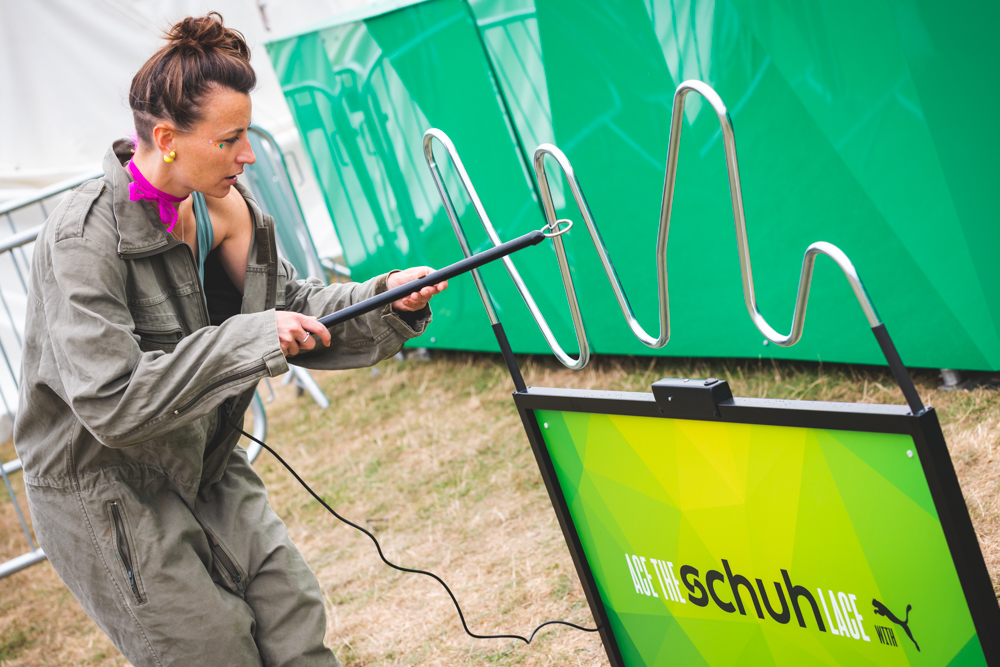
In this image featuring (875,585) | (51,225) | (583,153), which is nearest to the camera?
(875,585)

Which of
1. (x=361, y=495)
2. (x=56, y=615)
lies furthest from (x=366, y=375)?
(x=56, y=615)

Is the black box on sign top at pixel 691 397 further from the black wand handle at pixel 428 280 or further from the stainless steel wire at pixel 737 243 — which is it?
the black wand handle at pixel 428 280

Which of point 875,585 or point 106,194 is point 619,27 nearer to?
Result: point 106,194

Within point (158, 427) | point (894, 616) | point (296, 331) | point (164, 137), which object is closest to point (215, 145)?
point (164, 137)

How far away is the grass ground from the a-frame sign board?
0.64 metres

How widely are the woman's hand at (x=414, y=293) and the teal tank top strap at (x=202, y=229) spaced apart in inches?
17.7

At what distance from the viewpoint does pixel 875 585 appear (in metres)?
1.46

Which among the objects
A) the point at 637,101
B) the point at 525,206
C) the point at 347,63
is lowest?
the point at 525,206

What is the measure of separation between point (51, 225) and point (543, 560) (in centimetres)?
191

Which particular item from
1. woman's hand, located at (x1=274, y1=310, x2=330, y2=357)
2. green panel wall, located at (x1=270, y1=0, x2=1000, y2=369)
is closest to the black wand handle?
woman's hand, located at (x1=274, y1=310, x2=330, y2=357)

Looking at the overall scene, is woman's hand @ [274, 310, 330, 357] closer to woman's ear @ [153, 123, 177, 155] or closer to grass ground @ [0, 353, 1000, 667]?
woman's ear @ [153, 123, 177, 155]

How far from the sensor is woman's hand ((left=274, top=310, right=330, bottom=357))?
65.7 inches

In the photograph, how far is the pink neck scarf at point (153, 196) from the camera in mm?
1859

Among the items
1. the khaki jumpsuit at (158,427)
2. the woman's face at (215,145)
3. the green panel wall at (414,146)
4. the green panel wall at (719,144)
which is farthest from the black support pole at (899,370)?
the green panel wall at (414,146)
